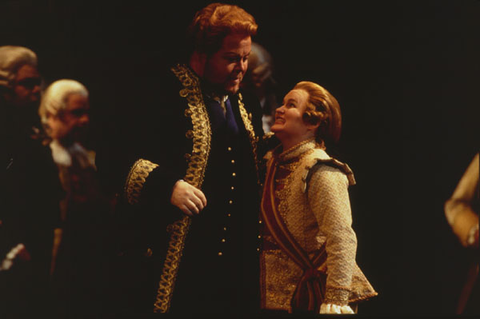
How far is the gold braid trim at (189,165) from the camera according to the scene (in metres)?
2.07

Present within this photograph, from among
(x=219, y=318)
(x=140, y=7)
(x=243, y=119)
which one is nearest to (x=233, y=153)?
(x=243, y=119)

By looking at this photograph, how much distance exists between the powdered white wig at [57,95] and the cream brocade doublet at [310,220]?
131cm

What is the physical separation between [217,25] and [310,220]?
2.46ft

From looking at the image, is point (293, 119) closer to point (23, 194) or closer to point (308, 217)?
point (308, 217)

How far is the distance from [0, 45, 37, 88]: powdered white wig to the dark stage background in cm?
5

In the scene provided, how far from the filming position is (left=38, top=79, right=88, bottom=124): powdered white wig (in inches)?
122

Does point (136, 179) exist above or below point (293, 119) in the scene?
below

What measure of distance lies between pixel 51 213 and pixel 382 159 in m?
1.59

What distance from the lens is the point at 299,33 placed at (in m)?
2.80

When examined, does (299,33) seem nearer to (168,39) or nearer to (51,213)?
(168,39)

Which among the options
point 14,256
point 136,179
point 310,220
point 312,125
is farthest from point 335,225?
point 14,256

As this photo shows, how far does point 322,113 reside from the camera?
228 centimetres

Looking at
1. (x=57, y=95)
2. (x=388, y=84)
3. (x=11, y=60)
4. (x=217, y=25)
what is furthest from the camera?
(x=57, y=95)

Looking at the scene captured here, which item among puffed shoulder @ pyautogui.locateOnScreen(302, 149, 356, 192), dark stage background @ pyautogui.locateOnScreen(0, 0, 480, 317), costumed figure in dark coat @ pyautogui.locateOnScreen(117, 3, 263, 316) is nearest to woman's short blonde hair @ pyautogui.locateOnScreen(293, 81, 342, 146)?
puffed shoulder @ pyautogui.locateOnScreen(302, 149, 356, 192)
